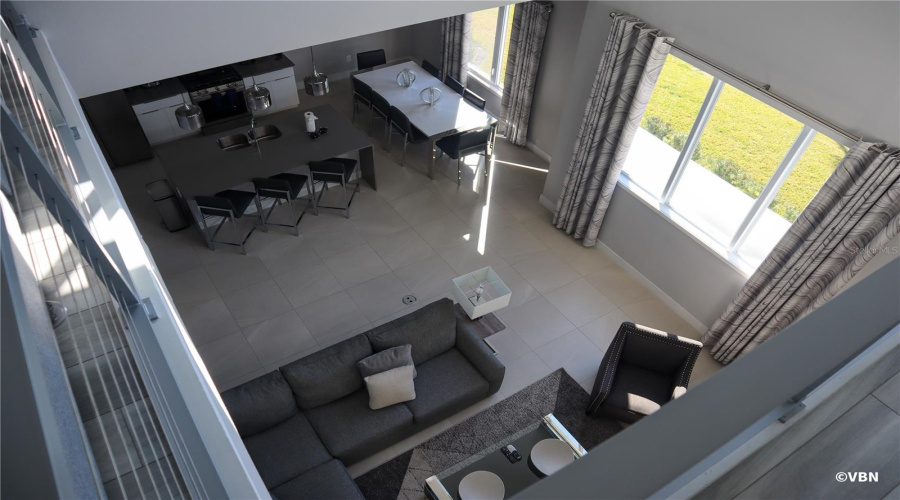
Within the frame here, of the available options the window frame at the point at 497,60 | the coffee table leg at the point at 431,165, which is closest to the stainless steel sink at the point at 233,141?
the coffee table leg at the point at 431,165

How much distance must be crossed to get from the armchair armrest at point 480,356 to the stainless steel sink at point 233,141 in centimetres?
378

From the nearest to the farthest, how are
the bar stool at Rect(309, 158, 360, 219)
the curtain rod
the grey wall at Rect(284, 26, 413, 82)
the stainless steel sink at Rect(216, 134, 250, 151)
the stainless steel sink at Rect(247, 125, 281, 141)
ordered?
the curtain rod < the bar stool at Rect(309, 158, 360, 219) < the stainless steel sink at Rect(216, 134, 250, 151) < the stainless steel sink at Rect(247, 125, 281, 141) < the grey wall at Rect(284, 26, 413, 82)

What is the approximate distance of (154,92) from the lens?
767 cm

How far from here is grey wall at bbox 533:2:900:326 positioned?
12.4 feet

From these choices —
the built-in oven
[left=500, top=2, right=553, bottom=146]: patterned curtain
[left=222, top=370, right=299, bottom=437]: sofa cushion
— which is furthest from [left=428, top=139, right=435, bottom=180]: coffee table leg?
[left=222, top=370, right=299, bottom=437]: sofa cushion

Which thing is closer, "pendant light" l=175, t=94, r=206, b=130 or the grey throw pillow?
the grey throw pillow

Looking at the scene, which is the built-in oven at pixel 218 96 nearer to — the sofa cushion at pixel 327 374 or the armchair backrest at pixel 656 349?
the sofa cushion at pixel 327 374

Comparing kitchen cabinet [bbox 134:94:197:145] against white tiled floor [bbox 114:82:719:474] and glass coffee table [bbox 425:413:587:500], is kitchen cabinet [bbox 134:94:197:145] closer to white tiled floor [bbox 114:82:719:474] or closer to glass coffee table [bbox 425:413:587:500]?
white tiled floor [bbox 114:82:719:474]

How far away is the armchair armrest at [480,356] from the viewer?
4934 mm

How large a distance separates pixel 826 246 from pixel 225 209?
5746 mm

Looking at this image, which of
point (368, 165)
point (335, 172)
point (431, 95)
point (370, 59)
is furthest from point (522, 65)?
point (335, 172)

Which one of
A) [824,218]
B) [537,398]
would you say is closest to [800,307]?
[824,218]

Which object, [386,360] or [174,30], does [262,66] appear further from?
[386,360]

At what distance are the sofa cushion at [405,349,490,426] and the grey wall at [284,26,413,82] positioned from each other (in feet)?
20.9
